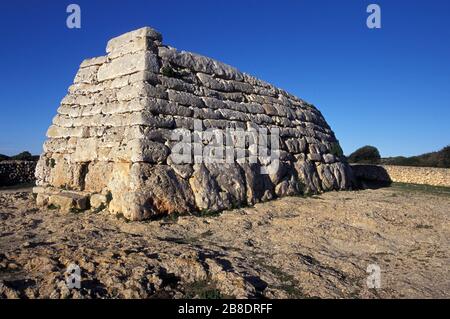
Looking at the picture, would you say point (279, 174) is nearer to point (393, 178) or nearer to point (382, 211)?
point (382, 211)

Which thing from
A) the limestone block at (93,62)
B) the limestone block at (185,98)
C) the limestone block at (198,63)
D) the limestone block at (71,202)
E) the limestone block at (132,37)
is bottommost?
the limestone block at (71,202)

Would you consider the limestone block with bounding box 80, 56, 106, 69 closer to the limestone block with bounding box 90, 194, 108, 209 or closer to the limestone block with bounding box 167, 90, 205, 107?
the limestone block with bounding box 167, 90, 205, 107

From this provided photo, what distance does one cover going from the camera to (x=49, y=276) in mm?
3689

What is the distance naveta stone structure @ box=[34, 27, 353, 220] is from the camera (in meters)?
6.87

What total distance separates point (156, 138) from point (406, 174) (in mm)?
13701

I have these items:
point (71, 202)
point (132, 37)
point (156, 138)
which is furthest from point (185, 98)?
point (71, 202)

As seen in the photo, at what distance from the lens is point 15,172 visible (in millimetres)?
15203

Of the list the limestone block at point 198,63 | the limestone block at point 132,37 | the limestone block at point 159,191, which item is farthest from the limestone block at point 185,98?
the limestone block at point 159,191

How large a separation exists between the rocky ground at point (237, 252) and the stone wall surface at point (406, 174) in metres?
9.08

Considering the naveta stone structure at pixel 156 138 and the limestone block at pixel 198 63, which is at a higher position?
the limestone block at pixel 198 63

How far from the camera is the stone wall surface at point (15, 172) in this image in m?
14.7

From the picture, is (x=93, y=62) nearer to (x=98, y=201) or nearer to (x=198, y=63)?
Result: (x=198, y=63)

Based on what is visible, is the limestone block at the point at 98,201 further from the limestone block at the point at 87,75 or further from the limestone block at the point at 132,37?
the limestone block at the point at 132,37
